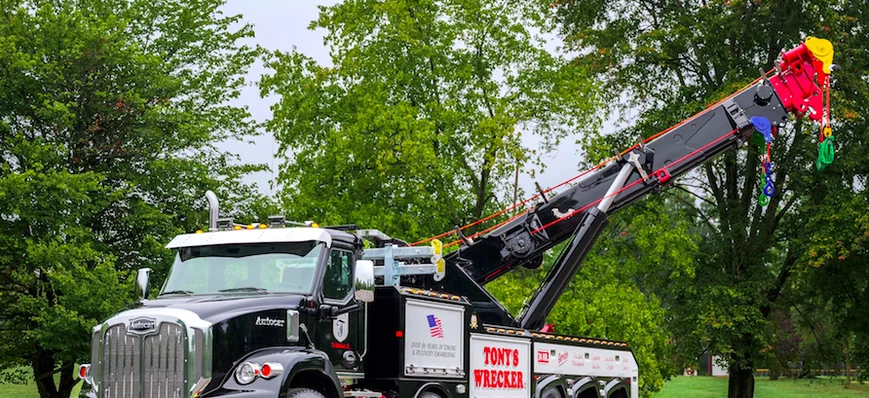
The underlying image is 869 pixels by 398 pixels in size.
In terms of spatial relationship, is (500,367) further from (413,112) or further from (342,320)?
(413,112)

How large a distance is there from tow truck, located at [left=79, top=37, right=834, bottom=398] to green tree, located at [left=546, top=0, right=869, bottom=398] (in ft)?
42.5

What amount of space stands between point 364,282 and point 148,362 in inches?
99.7

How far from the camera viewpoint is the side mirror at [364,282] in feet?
38.8

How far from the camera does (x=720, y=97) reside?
2973cm

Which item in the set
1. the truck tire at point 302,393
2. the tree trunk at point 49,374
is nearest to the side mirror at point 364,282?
the truck tire at point 302,393

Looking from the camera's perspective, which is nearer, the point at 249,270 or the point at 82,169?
the point at 249,270

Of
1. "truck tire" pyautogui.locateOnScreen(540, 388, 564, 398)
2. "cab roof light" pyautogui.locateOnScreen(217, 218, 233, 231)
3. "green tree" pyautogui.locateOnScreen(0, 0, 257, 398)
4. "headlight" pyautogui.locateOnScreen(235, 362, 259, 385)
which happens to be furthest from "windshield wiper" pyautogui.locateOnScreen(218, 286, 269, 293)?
"green tree" pyautogui.locateOnScreen(0, 0, 257, 398)

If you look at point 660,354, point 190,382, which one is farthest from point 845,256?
point 190,382

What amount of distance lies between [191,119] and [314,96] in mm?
3591

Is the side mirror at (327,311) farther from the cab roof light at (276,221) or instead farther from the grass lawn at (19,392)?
the grass lawn at (19,392)

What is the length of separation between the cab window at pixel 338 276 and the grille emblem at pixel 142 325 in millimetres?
2075

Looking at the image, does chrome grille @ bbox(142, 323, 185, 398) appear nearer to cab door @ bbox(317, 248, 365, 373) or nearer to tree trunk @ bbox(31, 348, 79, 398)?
cab door @ bbox(317, 248, 365, 373)

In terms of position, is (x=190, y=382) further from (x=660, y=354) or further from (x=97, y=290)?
(x=660, y=354)

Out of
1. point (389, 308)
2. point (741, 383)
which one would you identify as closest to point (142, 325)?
point (389, 308)
